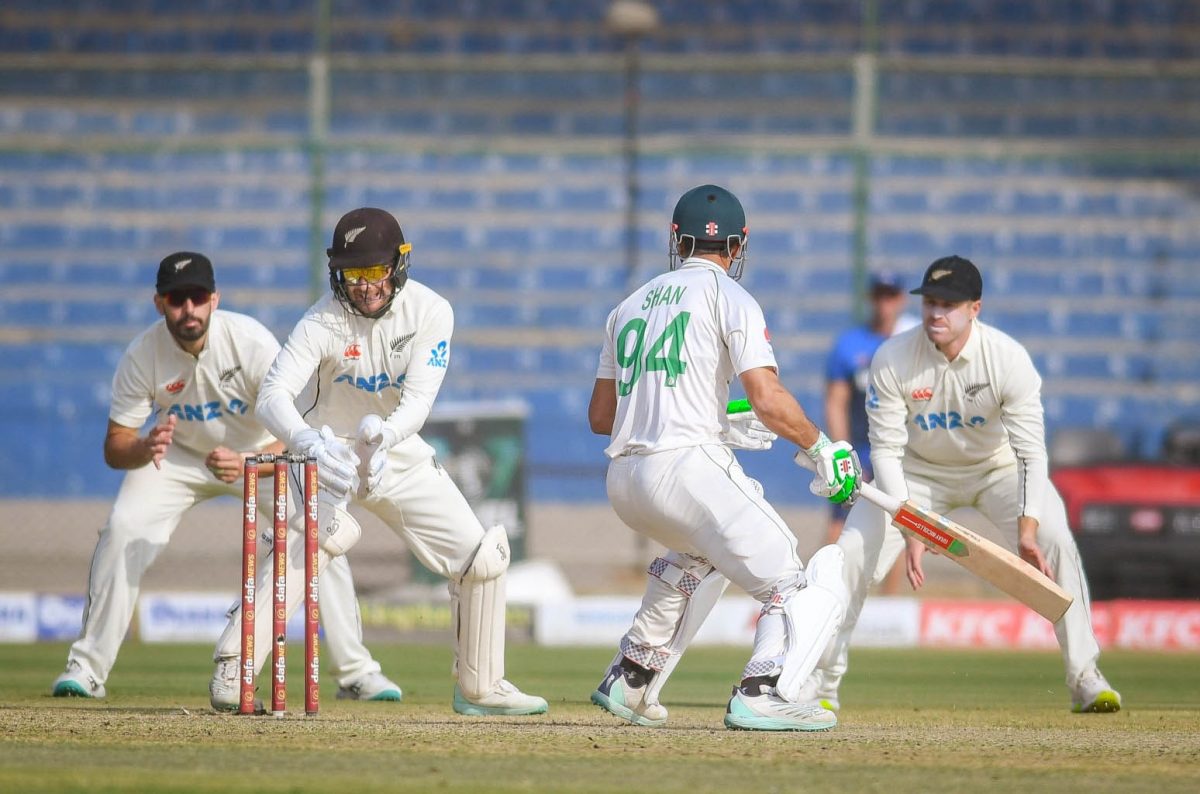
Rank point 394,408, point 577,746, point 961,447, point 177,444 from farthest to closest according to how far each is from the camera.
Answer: point 177,444 → point 961,447 → point 394,408 → point 577,746

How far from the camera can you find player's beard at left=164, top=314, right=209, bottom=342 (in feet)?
21.1

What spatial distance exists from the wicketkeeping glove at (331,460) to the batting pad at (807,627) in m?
1.44

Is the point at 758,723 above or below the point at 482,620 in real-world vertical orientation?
below

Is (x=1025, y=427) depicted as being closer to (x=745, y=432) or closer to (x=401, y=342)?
(x=745, y=432)

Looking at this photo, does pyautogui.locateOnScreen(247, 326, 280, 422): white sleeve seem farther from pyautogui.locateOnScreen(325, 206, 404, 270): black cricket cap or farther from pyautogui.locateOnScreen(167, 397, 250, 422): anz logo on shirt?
pyautogui.locateOnScreen(325, 206, 404, 270): black cricket cap

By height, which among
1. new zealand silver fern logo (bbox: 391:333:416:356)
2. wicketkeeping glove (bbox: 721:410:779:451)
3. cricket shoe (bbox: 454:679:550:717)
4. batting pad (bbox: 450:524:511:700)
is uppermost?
new zealand silver fern logo (bbox: 391:333:416:356)

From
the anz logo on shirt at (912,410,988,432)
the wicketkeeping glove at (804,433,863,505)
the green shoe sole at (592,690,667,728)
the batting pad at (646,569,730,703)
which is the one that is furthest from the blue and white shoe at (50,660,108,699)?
the anz logo on shirt at (912,410,988,432)

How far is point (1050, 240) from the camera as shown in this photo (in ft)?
47.1

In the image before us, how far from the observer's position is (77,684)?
21.1ft

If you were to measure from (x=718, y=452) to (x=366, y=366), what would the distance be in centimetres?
137

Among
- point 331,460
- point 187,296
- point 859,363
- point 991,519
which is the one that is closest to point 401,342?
point 331,460

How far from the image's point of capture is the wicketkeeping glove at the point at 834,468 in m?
5.23

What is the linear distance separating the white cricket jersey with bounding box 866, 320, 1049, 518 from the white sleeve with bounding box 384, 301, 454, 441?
167 centimetres

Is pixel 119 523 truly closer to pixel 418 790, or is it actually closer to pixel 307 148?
pixel 418 790
